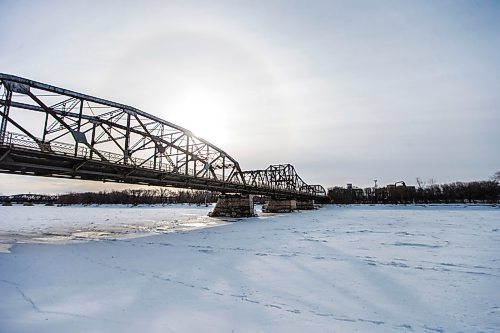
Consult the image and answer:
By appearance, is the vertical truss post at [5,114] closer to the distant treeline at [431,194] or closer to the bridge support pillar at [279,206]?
the bridge support pillar at [279,206]

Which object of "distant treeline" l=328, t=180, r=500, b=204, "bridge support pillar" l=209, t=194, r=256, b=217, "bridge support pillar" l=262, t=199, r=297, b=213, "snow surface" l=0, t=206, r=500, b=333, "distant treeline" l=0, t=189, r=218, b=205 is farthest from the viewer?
"distant treeline" l=0, t=189, r=218, b=205

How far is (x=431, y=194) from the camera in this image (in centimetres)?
11844

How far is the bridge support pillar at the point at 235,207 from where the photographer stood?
4831 cm

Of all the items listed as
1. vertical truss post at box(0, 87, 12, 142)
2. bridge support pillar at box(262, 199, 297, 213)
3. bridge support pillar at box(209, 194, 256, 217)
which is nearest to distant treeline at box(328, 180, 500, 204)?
bridge support pillar at box(262, 199, 297, 213)

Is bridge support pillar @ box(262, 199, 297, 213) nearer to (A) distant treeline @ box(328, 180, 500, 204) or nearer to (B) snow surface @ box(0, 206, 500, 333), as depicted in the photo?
(B) snow surface @ box(0, 206, 500, 333)

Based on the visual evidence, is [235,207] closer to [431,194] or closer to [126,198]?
[431,194]

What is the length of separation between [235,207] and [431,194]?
109 metres

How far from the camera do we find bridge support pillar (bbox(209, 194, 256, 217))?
1902 inches

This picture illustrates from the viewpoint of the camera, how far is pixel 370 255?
12586mm

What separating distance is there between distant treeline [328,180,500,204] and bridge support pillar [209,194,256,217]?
97.0 meters

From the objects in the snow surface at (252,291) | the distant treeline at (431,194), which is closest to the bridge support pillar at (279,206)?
the snow surface at (252,291)

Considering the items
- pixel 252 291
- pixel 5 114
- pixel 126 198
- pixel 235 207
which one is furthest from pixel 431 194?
pixel 126 198

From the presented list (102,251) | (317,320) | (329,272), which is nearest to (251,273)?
(329,272)

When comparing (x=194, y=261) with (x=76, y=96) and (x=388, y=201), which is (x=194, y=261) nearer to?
(x=76, y=96)
